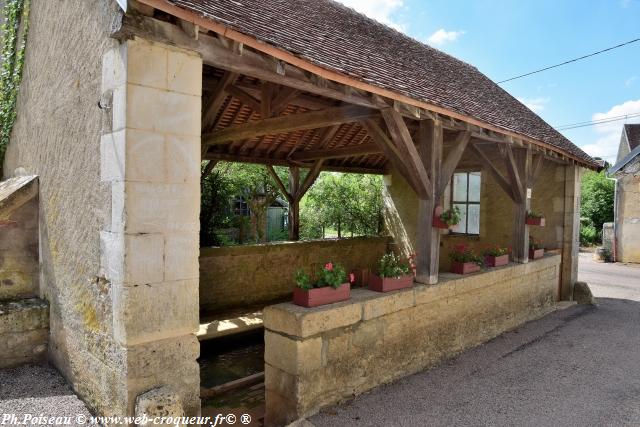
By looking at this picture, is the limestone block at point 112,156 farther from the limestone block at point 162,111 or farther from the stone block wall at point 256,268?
the stone block wall at point 256,268

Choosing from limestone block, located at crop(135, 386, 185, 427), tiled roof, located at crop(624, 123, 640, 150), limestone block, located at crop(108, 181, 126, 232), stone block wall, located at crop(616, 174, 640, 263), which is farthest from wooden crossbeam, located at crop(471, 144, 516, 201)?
tiled roof, located at crop(624, 123, 640, 150)

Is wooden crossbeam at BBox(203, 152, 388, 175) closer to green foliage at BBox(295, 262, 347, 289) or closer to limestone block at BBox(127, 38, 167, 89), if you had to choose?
green foliage at BBox(295, 262, 347, 289)

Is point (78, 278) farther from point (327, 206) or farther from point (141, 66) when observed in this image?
point (327, 206)

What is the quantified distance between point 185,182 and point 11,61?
12.0 ft

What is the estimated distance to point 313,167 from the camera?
9.31 metres

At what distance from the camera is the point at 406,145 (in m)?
4.21

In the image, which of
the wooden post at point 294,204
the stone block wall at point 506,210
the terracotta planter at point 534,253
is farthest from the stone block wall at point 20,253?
the stone block wall at point 506,210

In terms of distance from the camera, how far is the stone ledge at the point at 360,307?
3295 mm

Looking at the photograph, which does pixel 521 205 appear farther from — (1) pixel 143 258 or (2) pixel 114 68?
(2) pixel 114 68

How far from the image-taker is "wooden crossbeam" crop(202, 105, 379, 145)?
430cm

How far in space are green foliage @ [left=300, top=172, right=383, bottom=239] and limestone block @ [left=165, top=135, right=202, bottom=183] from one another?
455 inches

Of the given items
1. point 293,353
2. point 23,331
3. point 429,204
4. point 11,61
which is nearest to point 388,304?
point 293,353

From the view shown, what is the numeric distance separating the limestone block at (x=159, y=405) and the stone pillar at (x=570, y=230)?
298 inches

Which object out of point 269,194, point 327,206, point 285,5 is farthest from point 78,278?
point 327,206
